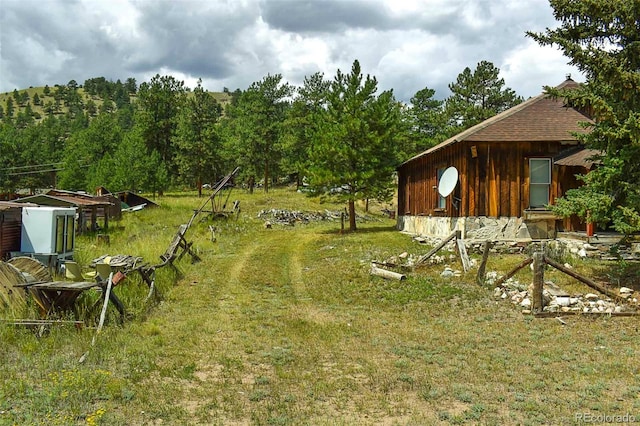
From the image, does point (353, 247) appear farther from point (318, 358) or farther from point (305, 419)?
point (305, 419)

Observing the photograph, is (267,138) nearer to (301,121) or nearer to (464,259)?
(301,121)

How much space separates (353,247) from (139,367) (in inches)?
622

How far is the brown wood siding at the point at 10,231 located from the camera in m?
16.7

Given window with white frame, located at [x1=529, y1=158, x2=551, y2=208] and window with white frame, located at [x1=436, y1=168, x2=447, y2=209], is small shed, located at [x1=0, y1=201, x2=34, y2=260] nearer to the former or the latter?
window with white frame, located at [x1=436, y1=168, x2=447, y2=209]

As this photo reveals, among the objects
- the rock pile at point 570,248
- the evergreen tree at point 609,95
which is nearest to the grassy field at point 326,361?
the evergreen tree at point 609,95

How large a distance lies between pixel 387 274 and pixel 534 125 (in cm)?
1016

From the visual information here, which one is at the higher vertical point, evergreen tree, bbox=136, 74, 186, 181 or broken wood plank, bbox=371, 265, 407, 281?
evergreen tree, bbox=136, 74, 186, 181

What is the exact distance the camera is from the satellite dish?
66.6 ft

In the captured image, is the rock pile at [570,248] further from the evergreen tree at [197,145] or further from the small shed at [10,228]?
the evergreen tree at [197,145]

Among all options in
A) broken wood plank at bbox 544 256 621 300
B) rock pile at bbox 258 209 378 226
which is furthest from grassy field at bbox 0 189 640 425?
rock pile at bbox 258 209 378 226

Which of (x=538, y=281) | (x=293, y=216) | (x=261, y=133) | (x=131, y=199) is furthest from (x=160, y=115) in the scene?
(x=538, y=281)

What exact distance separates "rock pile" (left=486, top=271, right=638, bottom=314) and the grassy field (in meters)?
0.40

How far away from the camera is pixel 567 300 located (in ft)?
38.6

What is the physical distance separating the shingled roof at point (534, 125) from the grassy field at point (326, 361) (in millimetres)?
7102
